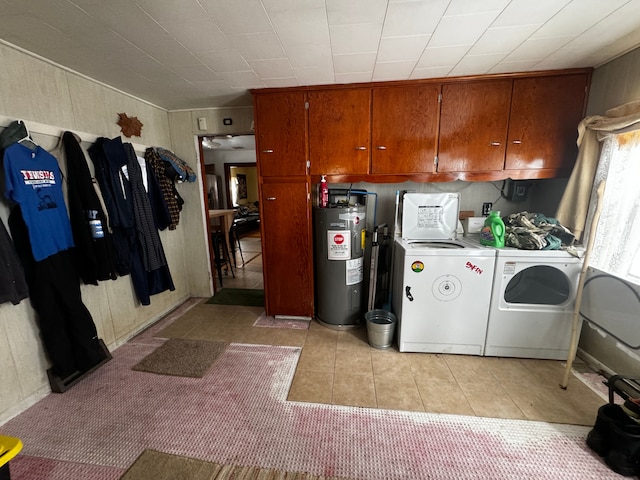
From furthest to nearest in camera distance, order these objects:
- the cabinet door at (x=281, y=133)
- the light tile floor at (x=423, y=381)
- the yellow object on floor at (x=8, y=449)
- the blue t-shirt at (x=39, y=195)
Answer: the cabinet door at (x=281, y=133)
the light tile floor at (x=423, y=381)
the blue t-shirt at (x=39, y=195)
the yellow object on floor at (x=8, y=449)

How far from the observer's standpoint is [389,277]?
2699 millimetres

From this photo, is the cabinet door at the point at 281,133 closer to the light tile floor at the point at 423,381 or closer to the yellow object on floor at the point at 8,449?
the light tile floor at the point at 423,381

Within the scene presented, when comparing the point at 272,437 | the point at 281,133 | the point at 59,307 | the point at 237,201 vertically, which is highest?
the point at 281,133

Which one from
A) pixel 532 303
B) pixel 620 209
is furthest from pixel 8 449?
pixel 620 209

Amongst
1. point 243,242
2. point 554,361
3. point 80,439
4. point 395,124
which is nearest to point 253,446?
point 80,439

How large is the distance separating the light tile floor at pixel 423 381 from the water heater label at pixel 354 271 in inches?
19.7

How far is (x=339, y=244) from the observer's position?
2.41 metres

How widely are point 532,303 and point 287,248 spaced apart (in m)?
2.10

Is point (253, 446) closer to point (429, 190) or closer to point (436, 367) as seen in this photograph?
point (436, 367)

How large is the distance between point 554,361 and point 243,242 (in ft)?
20.3

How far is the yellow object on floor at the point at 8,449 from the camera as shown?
3.29ft

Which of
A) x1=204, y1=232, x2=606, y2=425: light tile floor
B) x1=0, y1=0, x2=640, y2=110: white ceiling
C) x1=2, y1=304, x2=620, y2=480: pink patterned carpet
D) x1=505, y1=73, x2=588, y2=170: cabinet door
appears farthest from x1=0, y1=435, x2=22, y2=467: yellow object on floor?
x1=505, y1=73, x2=588, y2=170: cabinet door

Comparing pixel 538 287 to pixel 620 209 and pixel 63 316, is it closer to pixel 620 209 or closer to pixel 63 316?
pixel 620 209

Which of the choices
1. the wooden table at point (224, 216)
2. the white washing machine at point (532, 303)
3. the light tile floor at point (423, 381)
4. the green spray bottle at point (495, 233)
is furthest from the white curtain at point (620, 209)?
the wooden table at point (224, 216)
